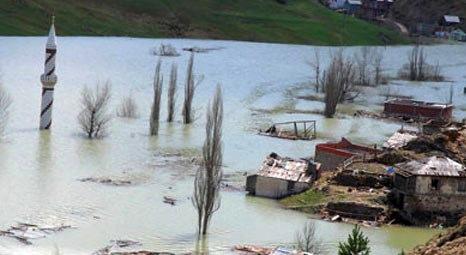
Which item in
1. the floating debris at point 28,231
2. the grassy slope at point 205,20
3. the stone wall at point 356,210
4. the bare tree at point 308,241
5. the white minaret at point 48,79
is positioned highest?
the grassy slope at point 205,20

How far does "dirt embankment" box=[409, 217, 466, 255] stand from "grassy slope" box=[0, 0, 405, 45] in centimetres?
9706

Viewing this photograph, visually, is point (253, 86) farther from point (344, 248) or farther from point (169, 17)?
point (344, 248)

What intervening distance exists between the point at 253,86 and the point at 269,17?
74311mm

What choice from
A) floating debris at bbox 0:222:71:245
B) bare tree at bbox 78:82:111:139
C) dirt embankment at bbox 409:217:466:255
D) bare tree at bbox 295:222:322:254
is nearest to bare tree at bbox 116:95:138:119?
bare tree at bbox 78:82:111:139

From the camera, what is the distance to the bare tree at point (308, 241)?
112ft

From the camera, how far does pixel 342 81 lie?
8269 cm

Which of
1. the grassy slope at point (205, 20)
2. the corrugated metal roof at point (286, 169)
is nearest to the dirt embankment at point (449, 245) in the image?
the corrugated metal roof at point (286, 169)

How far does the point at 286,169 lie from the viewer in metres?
44.6

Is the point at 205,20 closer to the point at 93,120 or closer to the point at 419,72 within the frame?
the point at 419,72

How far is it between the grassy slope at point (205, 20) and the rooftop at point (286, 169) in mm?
79743

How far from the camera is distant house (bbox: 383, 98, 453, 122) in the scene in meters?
79.3

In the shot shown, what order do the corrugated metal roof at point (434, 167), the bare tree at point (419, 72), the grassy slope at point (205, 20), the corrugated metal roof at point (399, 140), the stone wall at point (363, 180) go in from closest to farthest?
the corrugated metal roof at point (434, 167) < the stone wall at point (363, 180) < the corrugated metal roof at point (399, 140) < the bare tree at point (419, 72) < the grassy slope at point (205, 20)

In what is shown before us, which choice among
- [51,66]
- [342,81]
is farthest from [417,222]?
[342,81]

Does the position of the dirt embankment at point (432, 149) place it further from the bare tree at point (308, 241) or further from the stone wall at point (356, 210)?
the bare tree at point (308, 241)
